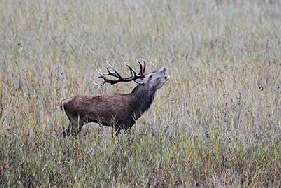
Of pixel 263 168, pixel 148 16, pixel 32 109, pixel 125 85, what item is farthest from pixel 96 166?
pixel 148 16

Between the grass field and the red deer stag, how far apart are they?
18cm

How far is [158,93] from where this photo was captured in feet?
28.7

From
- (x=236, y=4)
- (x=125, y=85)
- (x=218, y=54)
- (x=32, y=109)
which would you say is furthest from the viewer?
(x=236, y=4)

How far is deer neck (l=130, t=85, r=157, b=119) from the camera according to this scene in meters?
6.80

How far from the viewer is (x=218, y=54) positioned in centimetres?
1121

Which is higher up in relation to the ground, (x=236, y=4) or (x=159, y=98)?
(x=236, y=4)

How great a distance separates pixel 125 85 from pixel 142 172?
350 cm

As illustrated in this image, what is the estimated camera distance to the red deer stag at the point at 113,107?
6.48m

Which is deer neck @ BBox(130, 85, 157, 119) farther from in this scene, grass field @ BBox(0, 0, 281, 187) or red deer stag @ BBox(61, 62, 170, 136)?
grass field @ BBox(0, 0, 281, 187)

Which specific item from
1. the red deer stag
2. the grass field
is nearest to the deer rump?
the red deer stag

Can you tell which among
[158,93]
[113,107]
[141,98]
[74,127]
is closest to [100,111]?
[113,107]

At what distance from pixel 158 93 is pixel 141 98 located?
1.92 metres

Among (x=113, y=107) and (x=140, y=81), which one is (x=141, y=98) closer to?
(x=140, y=81)

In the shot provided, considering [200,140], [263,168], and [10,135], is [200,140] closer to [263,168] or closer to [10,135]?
[263,168]
